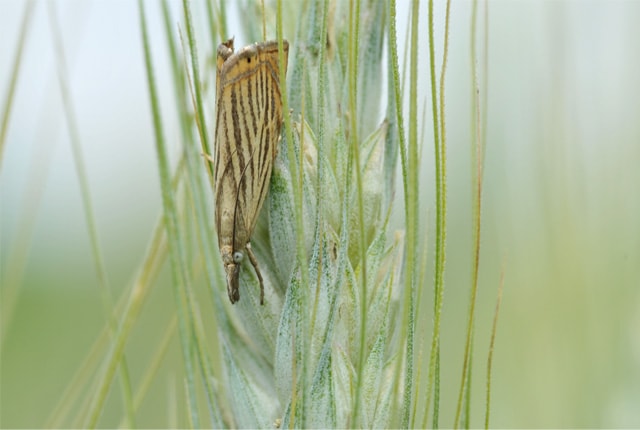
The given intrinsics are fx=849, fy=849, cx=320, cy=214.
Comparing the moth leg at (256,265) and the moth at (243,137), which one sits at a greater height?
the moth at (243,137)

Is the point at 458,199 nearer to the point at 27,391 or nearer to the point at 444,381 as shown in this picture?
the point at 444,381

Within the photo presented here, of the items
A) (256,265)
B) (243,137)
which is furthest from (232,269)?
(243,137)

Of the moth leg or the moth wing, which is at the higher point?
the moth wing

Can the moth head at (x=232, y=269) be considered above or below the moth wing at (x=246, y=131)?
below

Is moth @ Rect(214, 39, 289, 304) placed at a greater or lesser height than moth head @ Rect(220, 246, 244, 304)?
greater

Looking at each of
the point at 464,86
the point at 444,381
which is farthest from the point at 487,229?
the point at 444,381

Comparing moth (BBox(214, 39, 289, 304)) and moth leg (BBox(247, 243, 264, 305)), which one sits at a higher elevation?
moth (BBox(214, 39, 289, 304))

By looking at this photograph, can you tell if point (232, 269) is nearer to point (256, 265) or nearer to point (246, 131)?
point (256, 265)

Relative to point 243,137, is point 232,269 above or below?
below
